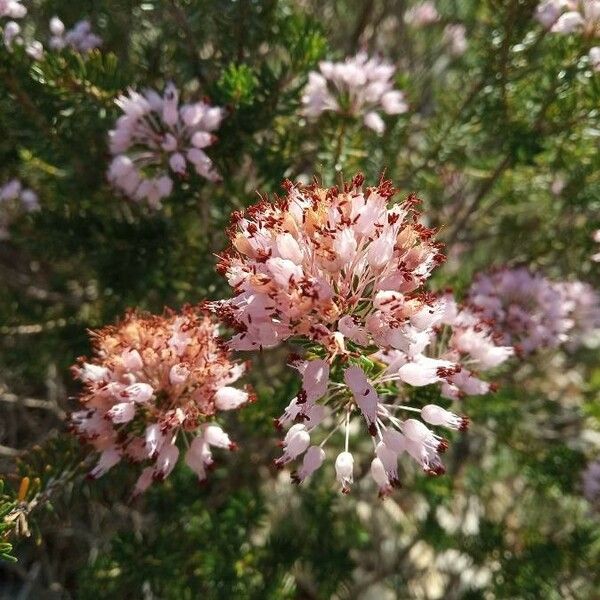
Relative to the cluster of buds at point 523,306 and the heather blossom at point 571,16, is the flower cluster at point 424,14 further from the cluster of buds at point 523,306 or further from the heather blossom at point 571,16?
the cluster of buds at point 523,306

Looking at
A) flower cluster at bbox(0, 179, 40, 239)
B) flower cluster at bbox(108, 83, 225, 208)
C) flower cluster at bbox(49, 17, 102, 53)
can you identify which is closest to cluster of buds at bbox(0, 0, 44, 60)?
flower cluster at bbox(49, 17, 102, 53)

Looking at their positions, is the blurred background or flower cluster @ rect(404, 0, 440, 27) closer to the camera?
the blurred background

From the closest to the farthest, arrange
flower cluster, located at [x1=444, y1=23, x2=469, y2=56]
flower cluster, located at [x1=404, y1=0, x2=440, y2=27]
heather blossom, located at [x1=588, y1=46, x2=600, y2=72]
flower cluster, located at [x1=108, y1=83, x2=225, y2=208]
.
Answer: flower cluster, located at [x1=108, y1=83, x2=225, y2=208] < heather blossom, located at [x1=588, y1=46, x2=600, y2=72] < flower cluster, located at [x1=444, y1=23, x2=469, y2=56] < flower cluster, located at [x1=404, y1=0, x2=440, y2=27]

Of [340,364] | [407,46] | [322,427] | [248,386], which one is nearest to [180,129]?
[248,386]

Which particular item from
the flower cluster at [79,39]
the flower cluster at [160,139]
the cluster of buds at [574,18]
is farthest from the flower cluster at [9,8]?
the cluster of buds at [574,18]

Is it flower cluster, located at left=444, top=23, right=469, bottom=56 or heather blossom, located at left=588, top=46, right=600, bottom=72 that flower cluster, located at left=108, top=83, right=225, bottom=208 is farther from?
flower cluster, located at left=444, top=23, right=469, bottom=56
